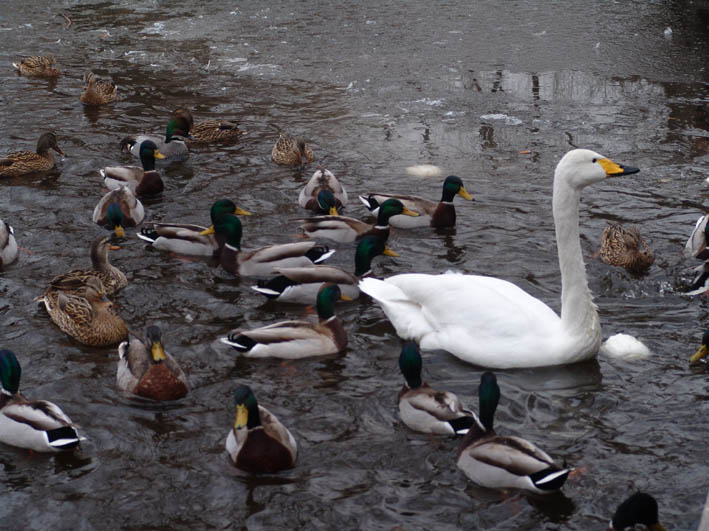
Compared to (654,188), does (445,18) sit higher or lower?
higher

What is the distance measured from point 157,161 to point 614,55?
7219mm

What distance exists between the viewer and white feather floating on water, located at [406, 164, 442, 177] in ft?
34.0

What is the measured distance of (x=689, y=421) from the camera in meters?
5.71

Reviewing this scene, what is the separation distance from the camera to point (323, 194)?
29.6ft

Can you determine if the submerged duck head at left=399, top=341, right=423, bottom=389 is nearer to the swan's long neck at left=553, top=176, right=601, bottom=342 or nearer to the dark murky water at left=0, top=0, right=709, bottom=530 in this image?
the dark murky water at left=0, top=0, right=709, bottom=530

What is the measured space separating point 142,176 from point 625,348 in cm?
571

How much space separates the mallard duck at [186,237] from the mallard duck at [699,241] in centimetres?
410

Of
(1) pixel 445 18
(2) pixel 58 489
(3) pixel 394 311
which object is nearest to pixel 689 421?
(3) pixel 394 311

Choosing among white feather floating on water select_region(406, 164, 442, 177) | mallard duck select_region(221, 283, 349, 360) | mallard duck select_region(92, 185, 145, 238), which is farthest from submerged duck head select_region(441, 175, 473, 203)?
mallard duck select_region(92, 185, 145, 238)

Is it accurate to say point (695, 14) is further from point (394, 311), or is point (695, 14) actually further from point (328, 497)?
point (328, 497)

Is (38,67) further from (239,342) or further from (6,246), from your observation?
(239,342)

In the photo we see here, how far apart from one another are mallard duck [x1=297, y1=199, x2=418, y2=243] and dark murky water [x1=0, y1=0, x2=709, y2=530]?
0.79 feet

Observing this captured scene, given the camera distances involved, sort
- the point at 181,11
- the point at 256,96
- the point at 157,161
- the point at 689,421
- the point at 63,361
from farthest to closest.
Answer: the point at 181,11, the point at 256,96, the point at 157,161, the point at 63,361, the point at 689,421

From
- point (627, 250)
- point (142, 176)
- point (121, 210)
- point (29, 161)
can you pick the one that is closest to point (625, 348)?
point (627, 250)
